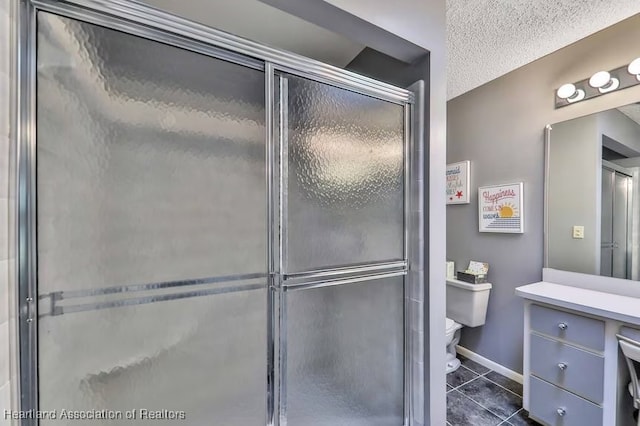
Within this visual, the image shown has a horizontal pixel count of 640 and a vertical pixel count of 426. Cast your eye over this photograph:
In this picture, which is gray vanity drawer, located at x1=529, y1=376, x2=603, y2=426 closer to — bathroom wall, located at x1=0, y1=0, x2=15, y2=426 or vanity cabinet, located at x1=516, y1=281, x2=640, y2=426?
vanity cabinet, located at x1=516, y1=281, x2=640, y2=426

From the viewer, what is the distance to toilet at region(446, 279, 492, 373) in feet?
7.39

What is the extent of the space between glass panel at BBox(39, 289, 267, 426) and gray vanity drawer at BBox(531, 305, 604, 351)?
1.72m

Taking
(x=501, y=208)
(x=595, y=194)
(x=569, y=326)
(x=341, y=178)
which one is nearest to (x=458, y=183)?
(x=501, y=208)

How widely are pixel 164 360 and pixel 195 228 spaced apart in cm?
43

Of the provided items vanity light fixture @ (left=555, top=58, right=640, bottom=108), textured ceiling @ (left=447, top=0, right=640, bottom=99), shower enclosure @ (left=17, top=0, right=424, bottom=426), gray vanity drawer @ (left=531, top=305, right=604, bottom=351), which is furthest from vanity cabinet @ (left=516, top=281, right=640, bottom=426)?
textured ceiling @ (left=447, top=0, right=640, bottom=99)

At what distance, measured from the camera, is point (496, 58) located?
74.7 inches

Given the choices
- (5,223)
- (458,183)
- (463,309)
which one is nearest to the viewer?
(5,223)

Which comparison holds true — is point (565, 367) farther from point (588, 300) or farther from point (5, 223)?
point (5, 223)

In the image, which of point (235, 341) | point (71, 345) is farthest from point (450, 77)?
point (71, 345)

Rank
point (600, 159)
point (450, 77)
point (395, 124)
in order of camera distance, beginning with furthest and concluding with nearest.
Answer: point (450, 77), point (600, 159), point (395, 124)

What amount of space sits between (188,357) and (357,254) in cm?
77

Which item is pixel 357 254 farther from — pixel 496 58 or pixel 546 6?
pixel 496 58

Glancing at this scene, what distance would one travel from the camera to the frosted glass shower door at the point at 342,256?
Answer: 1.07m

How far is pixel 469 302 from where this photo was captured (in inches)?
89.8
